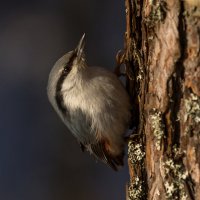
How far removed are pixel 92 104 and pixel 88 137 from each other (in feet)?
0.78

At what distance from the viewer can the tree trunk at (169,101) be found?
2.39 metres

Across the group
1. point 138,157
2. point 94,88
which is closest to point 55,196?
point 94,88

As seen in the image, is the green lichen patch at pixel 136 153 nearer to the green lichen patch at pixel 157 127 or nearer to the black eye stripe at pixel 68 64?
Result: the green lichen patch at pixel 157 127

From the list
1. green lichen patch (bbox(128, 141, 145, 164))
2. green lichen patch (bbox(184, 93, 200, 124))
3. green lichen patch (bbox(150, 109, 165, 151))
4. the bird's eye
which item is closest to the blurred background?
the bird's eye

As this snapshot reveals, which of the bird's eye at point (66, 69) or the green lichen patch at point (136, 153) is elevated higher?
the bird's eye at point (66, 69)

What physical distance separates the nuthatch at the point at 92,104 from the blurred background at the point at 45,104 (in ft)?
7.66

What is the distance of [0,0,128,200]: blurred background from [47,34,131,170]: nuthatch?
234 cm

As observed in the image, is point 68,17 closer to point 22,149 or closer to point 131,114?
point 22,149

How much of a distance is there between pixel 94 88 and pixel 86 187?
289cm

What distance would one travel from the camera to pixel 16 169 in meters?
6.18

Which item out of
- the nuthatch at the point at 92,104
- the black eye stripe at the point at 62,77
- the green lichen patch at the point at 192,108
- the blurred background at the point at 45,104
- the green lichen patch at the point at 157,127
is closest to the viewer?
the green lichen patch at the point at 192,108

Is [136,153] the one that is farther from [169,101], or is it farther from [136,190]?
[169,101]

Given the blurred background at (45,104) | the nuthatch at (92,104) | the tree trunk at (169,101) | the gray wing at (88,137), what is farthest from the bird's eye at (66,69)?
the blurred background at (45,104)

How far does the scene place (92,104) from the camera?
10.5 feet
